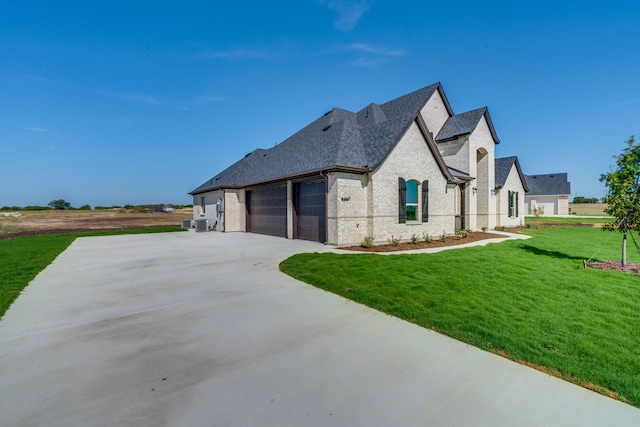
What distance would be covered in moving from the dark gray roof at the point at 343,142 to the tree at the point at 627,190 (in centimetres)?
747

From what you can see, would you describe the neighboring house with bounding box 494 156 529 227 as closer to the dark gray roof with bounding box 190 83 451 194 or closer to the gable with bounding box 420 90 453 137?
the gable with bounding box 420 90 453 137

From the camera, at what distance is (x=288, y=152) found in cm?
→ 1977

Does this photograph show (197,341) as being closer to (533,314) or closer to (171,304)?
(171,304)

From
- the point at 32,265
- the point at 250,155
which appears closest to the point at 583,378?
the point at 32,265

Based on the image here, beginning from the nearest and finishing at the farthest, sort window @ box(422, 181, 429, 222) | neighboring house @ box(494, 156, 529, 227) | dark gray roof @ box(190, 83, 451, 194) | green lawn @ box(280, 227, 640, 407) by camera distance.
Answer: green lawn @ box(280, 227, 640, 407), dark gray roof @ box(190, 83, 451, 194), window @ box(422, 181, 429, 222), neighboring house @ box(494, 156, 529, 227)

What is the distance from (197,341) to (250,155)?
24206 millimetres

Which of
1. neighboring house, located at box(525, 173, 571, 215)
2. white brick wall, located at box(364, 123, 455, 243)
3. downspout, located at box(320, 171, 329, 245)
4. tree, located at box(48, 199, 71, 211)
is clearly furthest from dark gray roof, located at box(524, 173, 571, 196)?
tree, located at box(48, 199, 71, 211)

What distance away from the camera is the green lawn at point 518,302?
3447 millimetres

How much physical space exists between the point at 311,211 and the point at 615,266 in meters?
11.7

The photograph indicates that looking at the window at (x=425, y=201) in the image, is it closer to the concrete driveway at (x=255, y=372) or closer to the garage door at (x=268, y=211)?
the garage door at (x=268, y=211)

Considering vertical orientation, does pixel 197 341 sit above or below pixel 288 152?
below

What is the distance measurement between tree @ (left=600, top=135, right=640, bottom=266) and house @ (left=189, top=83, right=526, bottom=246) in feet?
24.1

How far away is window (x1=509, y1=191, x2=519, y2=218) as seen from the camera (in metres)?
25.2

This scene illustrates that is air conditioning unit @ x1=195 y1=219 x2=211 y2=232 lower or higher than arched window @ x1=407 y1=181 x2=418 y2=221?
lower
